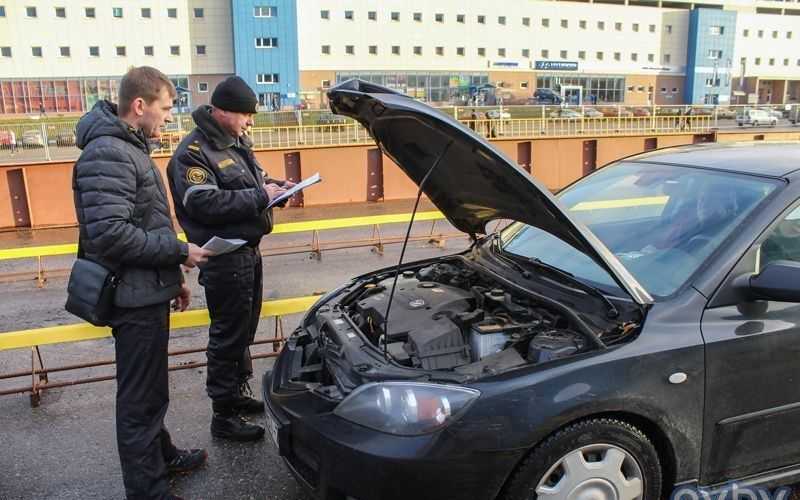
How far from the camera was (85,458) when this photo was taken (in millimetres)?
3504

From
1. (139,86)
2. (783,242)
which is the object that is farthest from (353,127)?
(783,242)

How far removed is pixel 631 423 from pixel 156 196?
224 centimetres

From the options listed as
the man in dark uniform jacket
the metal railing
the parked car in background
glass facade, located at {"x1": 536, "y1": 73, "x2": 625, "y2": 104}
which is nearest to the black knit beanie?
→ the man in dark uniform jacket

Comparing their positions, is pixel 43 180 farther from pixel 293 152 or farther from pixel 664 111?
pixel 664 111

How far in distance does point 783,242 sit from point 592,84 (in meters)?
80.7

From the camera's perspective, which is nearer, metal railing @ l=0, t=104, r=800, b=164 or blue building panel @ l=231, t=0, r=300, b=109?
metal railing @ l=0, t=104, r=800, b=164

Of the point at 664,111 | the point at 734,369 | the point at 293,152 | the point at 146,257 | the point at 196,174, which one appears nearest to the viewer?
the point at 734,369

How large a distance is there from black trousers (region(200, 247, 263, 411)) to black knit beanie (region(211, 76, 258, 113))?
0.79 m

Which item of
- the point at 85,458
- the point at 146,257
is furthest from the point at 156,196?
the point at 85,458

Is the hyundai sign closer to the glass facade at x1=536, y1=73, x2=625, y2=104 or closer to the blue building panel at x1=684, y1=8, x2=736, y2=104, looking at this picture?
the glass facade at x1=536, y1=73, x2=625, y2=104

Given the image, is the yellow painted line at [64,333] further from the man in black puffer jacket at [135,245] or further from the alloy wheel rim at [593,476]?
the alloy wheel rim at [593,476]

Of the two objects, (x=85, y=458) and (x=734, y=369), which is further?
(x=85, y=458)

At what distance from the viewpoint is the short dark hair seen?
8.87 feet

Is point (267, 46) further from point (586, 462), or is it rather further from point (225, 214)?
point (586, 462)
